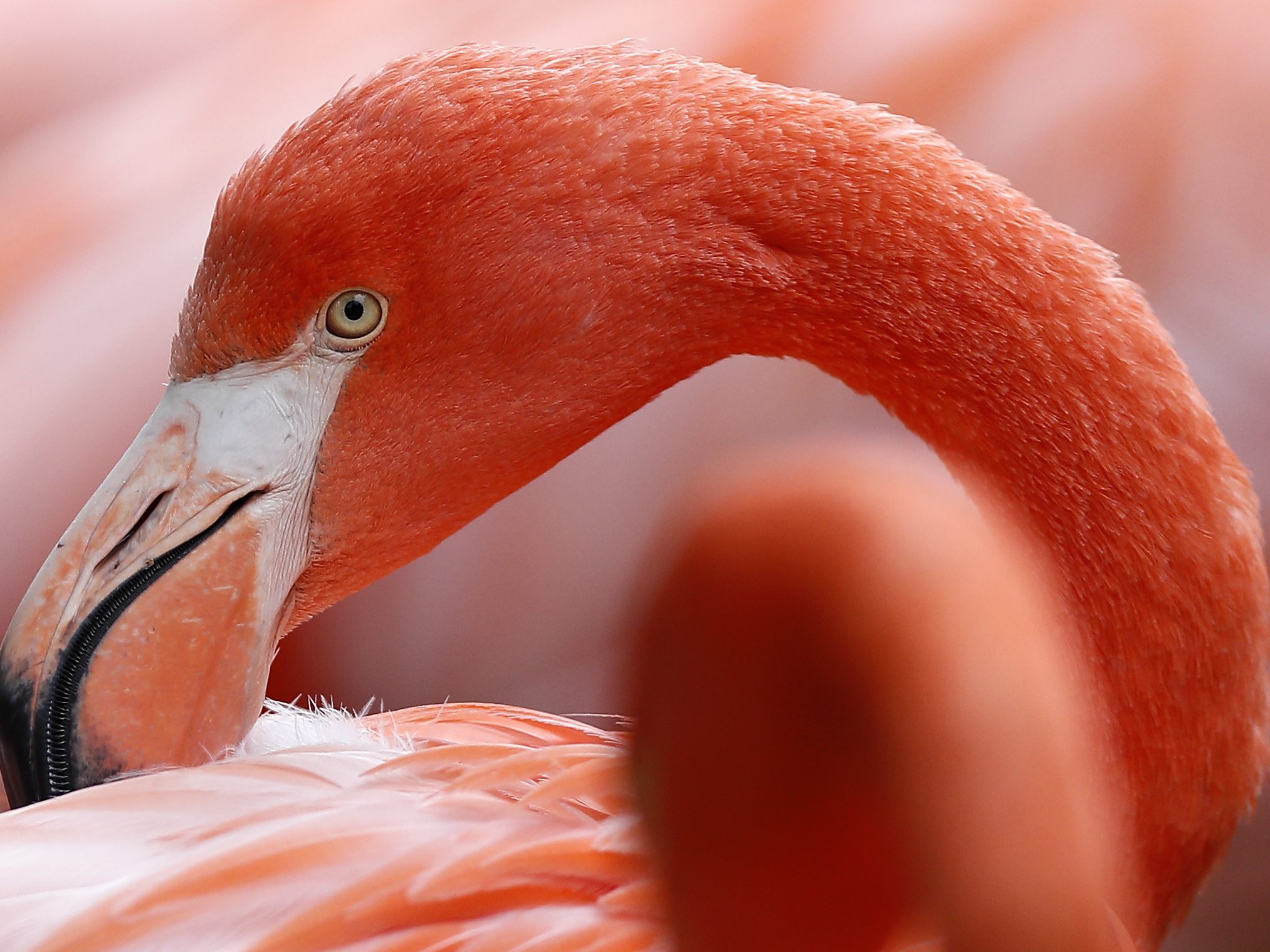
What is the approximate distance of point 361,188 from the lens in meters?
0.73

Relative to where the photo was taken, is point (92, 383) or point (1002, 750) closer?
A: point (1002, 750)

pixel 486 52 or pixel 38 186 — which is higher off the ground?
pixel 38 186

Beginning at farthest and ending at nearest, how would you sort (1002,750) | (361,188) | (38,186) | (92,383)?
(38,186) < (92,383) < (361,188) < (1002,750)

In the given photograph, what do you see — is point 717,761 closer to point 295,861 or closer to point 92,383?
point 295,861

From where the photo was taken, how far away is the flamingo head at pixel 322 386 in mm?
742

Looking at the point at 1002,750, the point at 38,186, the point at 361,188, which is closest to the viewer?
the point at 1002,750

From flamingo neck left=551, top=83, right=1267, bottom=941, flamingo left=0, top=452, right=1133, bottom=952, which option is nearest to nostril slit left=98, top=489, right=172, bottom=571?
flamingo neck left=551, top=83, right=1267, bottom=941

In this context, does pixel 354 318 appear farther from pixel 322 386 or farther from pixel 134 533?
pixel 134 533

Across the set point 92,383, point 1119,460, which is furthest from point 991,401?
point 92,383

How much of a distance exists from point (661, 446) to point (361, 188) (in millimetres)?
606

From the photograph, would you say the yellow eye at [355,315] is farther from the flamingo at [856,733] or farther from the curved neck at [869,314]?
the flamingo at [856,733]

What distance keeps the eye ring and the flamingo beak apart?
0.04 metres

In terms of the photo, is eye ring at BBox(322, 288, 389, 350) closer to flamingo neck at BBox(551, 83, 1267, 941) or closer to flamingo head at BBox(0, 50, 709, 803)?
flamingo head at BBox(0, 50, 709, 803)

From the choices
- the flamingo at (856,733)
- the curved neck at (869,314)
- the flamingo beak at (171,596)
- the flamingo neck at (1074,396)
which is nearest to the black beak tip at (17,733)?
the flamingo beak at (171,596)
